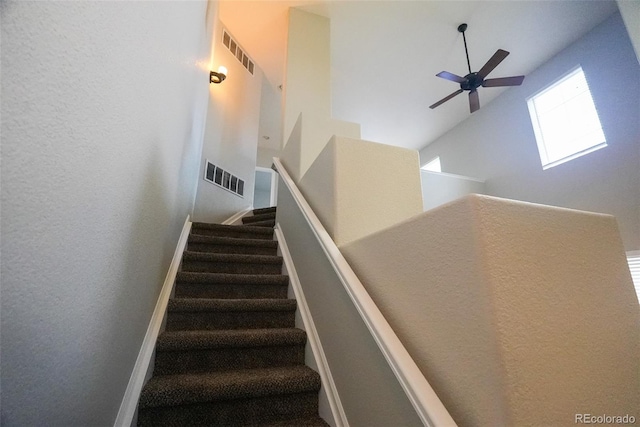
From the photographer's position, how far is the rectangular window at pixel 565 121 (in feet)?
12.2

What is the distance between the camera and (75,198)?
2.23 ft

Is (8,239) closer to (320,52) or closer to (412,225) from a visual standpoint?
(412,225)

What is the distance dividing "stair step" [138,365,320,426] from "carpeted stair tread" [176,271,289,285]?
67 centimetres

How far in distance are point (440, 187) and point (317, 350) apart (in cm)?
386

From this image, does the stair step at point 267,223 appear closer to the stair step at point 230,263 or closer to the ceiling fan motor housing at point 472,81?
the stair step at point 230,263

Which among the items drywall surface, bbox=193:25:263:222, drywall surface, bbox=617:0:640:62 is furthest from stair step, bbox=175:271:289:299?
drywall surface, bbox=617:0:640:62

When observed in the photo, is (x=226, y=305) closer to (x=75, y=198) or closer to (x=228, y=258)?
(x=228, y=258)

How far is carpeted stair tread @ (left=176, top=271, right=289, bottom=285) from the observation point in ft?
6.30

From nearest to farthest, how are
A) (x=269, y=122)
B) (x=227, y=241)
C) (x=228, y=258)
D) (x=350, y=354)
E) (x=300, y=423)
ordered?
(x=350, y=354) < (x=300, y=423) < (x=228, y=258) < (x=227, y=241) < (x=269, y=122)

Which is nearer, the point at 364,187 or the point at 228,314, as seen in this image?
the point at 364,187

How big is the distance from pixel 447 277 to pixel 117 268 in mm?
1100

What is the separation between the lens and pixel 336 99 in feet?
17.3

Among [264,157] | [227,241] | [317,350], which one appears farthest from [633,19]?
[264,157]

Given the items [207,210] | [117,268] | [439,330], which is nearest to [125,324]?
[117,268]
